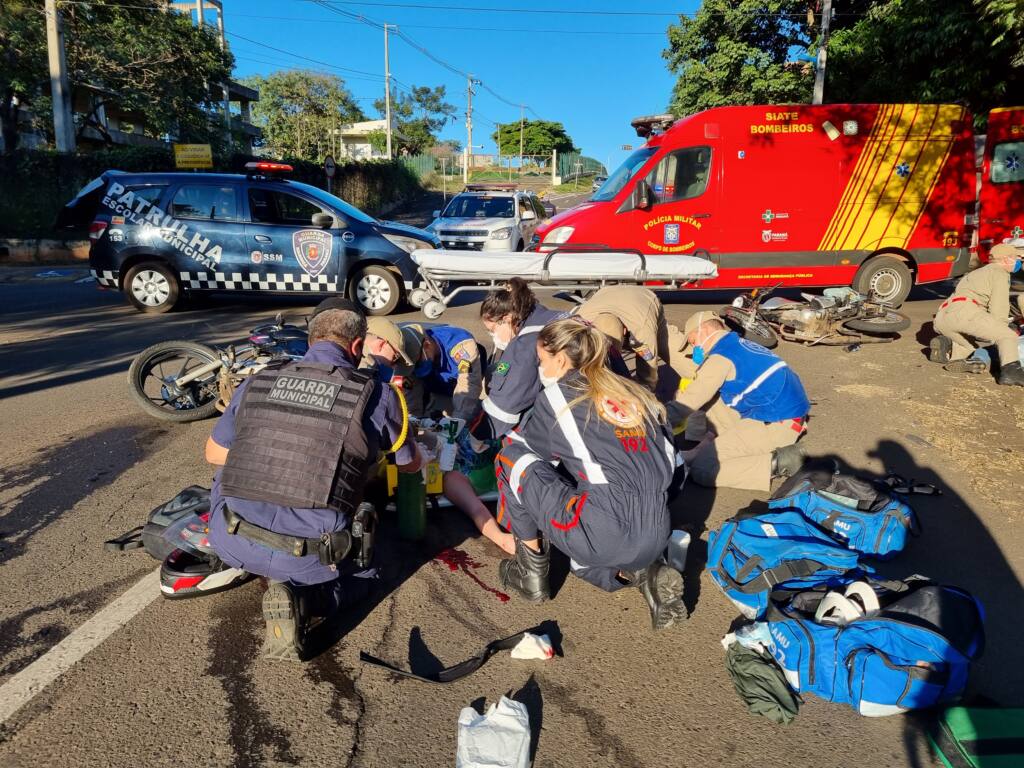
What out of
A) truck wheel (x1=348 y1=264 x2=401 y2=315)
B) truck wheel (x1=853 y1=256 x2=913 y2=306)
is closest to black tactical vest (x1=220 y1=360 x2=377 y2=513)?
truck wheel (x1=348 y1=264 x2=401 y2=315)

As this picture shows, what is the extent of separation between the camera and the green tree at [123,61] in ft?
64.2

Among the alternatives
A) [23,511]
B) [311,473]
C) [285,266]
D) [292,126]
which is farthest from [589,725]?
[292,126]

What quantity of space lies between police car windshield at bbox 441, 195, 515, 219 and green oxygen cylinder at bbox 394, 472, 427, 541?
36.8 feet

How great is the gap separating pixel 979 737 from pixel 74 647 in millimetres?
3387

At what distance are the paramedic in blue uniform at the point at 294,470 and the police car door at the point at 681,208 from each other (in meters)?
7.54

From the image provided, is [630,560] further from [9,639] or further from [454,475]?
[9,639]

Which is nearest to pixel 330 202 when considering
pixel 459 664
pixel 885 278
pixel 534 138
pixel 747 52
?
pixel 459 664

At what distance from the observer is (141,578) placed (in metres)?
3.21

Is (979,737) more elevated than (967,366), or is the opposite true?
(967,366)

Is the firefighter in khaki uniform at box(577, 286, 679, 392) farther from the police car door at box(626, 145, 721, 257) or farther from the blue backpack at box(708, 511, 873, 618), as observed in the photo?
the police car door at box(626, 145, 721, 257)

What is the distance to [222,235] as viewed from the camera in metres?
8.81

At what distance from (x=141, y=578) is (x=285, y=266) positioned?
6.31 meters

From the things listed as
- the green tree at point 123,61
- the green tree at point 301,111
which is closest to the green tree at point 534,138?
the green tree at point 301,111

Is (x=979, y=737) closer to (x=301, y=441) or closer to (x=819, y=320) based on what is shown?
(x=301, y=441)
